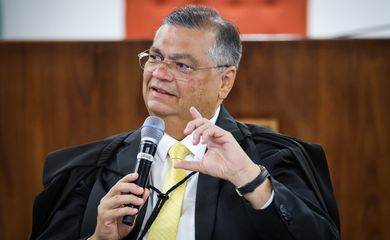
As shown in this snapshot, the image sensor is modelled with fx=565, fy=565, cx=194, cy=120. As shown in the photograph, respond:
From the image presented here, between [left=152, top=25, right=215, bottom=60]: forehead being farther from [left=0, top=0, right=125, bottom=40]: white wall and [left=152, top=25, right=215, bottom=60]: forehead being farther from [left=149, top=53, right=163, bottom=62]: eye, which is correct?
[left=0, top=0, right=125, bottom=40]: white wall

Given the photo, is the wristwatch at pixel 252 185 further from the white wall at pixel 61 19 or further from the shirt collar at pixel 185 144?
the white wall at pixel 61 19

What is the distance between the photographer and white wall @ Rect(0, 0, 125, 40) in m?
4.57

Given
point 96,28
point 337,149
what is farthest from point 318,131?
point 96,28

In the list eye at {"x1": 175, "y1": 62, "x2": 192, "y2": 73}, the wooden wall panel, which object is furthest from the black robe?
the wooden wall panel

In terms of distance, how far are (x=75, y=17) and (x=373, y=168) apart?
2.90 metres

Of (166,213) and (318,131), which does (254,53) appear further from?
(166,213)

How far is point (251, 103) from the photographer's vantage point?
8.54ft

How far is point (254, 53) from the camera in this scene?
2592 millimetres

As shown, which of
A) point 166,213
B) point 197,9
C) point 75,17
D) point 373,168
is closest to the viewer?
point 166,213

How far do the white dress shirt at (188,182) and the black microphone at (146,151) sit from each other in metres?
0.25

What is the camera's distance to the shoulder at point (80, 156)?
5.87 ft

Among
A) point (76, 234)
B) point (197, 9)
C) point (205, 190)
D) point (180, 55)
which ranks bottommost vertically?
point (76, 234)

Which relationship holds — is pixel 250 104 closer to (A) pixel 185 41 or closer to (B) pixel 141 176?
(A) pixel 185 41

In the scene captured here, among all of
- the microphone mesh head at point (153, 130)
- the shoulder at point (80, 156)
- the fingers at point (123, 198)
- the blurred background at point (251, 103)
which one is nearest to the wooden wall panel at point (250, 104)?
the blurred background at point (251, 103)
